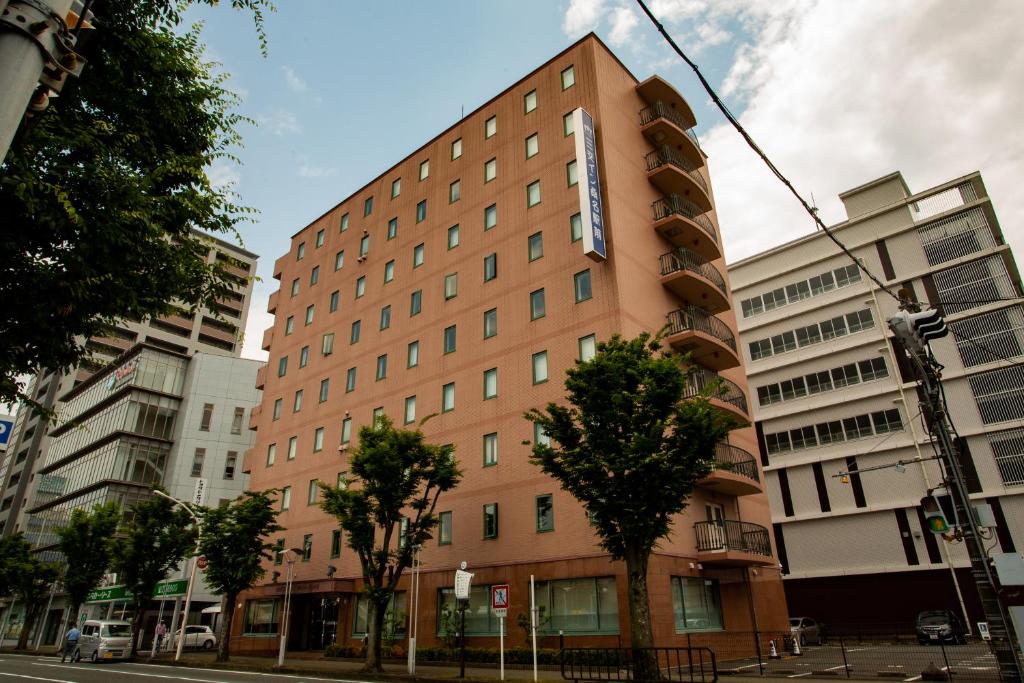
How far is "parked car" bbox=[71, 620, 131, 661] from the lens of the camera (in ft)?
102

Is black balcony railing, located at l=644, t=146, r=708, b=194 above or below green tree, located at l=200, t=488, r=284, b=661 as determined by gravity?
above

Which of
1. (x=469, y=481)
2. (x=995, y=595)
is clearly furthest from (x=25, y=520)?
(x=995, y=595)

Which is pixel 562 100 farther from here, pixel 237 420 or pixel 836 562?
pixel 237 420

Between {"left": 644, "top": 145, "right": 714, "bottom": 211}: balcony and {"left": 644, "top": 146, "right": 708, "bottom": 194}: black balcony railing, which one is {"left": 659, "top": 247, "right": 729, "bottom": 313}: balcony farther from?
{"left": 644, "top": 146, "right": 708, "bottom": 194}: black balcony railing

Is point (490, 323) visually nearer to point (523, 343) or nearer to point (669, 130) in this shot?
point (523, 343)

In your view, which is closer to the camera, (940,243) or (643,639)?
(643,639)

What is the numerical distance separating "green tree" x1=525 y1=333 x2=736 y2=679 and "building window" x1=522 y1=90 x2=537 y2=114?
61.7 ft

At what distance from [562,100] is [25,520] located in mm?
81539

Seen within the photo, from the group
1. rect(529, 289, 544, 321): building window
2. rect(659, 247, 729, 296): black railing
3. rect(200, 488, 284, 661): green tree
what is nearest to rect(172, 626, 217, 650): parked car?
rect(200, 488, 284, 661): green tree

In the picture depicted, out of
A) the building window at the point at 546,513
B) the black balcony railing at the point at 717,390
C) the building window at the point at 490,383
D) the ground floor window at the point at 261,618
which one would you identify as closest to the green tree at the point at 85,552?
the ground floor window at the point at 261,618

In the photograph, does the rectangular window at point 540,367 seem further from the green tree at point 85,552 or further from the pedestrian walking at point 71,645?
the green tree at point 85,552

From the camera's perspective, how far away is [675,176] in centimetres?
3177

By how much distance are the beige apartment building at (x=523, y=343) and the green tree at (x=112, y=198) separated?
55.2 ft

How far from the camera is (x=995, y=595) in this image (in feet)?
41.0
